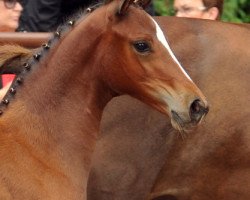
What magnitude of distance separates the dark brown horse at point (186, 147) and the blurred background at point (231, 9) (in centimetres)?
273

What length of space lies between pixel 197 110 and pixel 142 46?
0.33 metres

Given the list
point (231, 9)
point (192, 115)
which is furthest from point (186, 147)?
point (231, 9)

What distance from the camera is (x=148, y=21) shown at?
4621 mm

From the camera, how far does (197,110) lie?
4.55m

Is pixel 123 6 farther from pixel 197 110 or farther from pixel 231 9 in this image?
Answer: pixel 231 9

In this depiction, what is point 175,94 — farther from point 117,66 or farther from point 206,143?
point 206,143

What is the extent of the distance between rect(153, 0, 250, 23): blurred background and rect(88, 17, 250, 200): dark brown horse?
2.73 m

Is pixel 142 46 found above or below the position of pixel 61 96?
above

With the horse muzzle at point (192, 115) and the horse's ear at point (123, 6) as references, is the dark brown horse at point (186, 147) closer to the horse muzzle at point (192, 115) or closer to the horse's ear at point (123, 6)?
the horse muzzle at point (192, 115)

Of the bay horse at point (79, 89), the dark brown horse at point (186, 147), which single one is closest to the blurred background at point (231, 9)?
the dark brown horse at point (186, 147)

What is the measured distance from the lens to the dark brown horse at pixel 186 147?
17.3 ft

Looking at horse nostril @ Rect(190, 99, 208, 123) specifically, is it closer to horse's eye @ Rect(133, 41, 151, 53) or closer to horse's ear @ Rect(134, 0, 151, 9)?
horse's eye @ Rect(133, 41, 151, 53)

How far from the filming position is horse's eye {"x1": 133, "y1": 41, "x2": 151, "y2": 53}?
457 centimetres

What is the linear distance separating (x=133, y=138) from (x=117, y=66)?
2.53 ft
